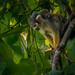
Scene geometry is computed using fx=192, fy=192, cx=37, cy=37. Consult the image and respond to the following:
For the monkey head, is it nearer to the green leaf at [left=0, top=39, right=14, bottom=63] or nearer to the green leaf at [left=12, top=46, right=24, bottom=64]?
the green leaf at [left=12, top=46, right=24, bottom=64]

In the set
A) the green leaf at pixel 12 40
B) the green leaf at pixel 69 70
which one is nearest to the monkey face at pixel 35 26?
the green leaf at pixel 12 40

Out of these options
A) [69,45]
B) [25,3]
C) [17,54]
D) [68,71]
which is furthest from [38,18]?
[68,71]

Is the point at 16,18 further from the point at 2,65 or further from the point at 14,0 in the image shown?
the point at 2,65

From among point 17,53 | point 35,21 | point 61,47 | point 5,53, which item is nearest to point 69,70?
point 61,47

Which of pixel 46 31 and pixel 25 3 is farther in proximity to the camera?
pixel 46 31

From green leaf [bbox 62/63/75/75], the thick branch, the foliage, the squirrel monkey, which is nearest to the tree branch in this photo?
the thick branch

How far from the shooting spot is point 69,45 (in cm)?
206

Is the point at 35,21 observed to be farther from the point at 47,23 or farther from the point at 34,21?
the point at 47,23

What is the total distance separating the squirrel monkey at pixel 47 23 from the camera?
2.65 meters

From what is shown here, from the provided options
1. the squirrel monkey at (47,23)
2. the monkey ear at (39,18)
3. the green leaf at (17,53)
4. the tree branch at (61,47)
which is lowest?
the green leaf at (17,53)

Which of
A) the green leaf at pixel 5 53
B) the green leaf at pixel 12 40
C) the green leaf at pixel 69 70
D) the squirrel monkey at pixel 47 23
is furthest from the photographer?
the squirrel monkey at pixel 47 23

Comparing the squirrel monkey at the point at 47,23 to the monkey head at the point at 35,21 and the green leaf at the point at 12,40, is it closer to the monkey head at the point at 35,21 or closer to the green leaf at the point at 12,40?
the monkey head at the point at 35,21

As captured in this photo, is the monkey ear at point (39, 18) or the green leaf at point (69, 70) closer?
the green leaf at point (69, 70)

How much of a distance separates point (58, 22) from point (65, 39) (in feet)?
3.05
